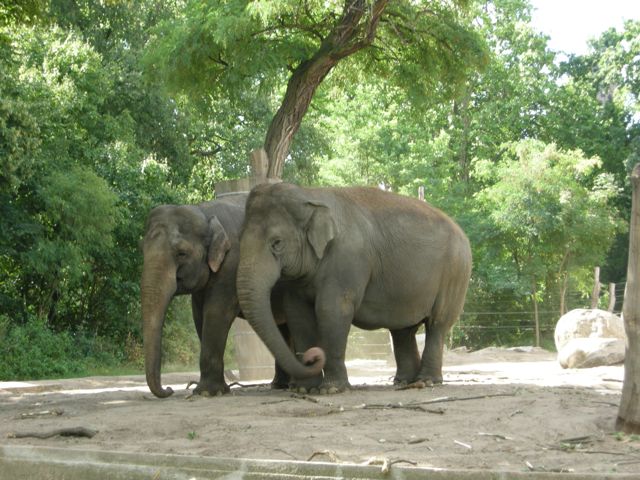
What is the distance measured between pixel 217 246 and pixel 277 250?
68 centimetres

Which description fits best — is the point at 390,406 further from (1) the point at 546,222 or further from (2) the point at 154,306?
(1) the point at 546,222

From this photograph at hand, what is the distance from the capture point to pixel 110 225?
20609mm

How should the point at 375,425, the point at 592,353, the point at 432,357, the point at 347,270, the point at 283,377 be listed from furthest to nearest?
the point at 592,353, the point at 432,357, the point at 283,377, the point at 347,270, the point at 375,425

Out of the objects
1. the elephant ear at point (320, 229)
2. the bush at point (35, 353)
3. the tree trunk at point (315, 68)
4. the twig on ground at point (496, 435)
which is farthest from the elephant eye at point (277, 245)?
the bush at point (35, 353)

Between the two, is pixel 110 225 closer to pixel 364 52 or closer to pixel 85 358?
pixel 85 358

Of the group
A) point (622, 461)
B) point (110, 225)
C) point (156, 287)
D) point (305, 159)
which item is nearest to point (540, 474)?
point (622, 461)

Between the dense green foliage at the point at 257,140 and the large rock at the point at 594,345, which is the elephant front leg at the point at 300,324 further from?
the large rock at the point at 594,345

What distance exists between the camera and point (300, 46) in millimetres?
15367

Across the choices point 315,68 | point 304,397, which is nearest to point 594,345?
point 315,68

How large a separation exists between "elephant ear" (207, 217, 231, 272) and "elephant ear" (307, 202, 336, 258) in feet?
2.76

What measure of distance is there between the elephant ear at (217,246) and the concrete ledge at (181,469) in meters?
3.50

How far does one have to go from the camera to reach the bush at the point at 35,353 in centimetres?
1842

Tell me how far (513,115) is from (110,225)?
27.4m

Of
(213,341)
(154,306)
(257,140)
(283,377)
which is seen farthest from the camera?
(257,140)
